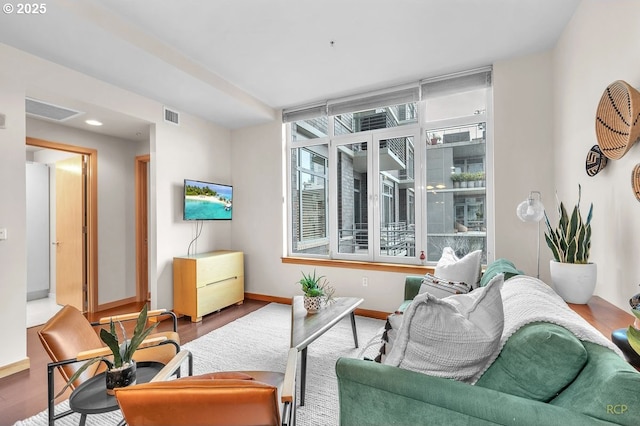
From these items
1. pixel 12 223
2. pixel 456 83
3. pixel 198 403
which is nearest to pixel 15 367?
pixel 12 223

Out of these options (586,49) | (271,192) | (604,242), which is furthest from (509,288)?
(271,192)

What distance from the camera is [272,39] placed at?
2572mm

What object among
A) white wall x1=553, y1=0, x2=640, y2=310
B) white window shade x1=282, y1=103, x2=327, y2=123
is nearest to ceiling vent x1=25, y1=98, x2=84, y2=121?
white window shade x1=282, y1=103, x2=327, y2=123

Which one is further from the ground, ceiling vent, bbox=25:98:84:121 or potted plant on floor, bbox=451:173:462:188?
ceiling vent, bbox=25:98:84:121

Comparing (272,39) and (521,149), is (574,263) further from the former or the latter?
(272,39)

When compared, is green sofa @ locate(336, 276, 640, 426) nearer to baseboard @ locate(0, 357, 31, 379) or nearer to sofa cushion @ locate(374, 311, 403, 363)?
sofa cushion @ locate(374, 311, 403, 363)

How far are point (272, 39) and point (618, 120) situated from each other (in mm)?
2439

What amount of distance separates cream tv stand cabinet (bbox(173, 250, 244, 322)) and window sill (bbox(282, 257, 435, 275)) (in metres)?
0.84

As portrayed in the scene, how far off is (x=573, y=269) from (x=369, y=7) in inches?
85.7

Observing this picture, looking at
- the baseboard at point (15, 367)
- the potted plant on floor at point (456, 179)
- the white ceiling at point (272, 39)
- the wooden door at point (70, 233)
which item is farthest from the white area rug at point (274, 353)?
the white ceiling at point (272, 39)

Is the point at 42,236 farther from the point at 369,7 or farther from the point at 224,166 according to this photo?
the point at 369,7

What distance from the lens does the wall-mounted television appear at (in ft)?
12.4

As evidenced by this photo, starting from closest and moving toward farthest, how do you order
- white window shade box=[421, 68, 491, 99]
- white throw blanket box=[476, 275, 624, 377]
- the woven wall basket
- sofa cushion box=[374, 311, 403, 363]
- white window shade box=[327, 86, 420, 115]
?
white throw blanket box=[476, 275, 624, 377] < sofa cushion box=[374, 311, 403, 363] < the woven wall basket < white window shade box=[421, 68, 491, 99] < white window shade box=[327, 86, 420, 115]

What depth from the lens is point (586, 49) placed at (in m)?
2.08
